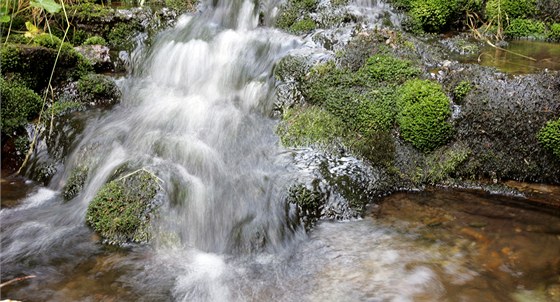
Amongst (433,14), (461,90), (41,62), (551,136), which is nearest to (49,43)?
(41,62)

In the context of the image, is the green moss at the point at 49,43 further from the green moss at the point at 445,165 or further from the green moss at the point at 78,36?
the green moss at the point at 445,165

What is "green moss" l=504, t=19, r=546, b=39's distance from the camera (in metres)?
6.89

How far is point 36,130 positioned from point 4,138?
435 millimetres

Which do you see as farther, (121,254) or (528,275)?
(121,254)

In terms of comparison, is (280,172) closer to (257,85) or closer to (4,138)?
(257,85)

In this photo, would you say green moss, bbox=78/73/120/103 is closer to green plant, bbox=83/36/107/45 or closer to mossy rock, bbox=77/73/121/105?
mossy rock, bbox=77/73/121/105

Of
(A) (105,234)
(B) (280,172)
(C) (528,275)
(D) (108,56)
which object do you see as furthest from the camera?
(D) (108,56)

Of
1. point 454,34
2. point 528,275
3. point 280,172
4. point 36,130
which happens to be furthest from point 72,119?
point 454,34

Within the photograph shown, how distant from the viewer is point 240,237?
414 centimetres

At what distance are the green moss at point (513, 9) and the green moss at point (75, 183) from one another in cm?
653

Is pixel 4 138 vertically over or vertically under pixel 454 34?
under

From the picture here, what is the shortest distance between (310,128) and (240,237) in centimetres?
167

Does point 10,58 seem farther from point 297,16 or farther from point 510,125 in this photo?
point 510,125

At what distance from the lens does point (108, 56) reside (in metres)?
6.87
